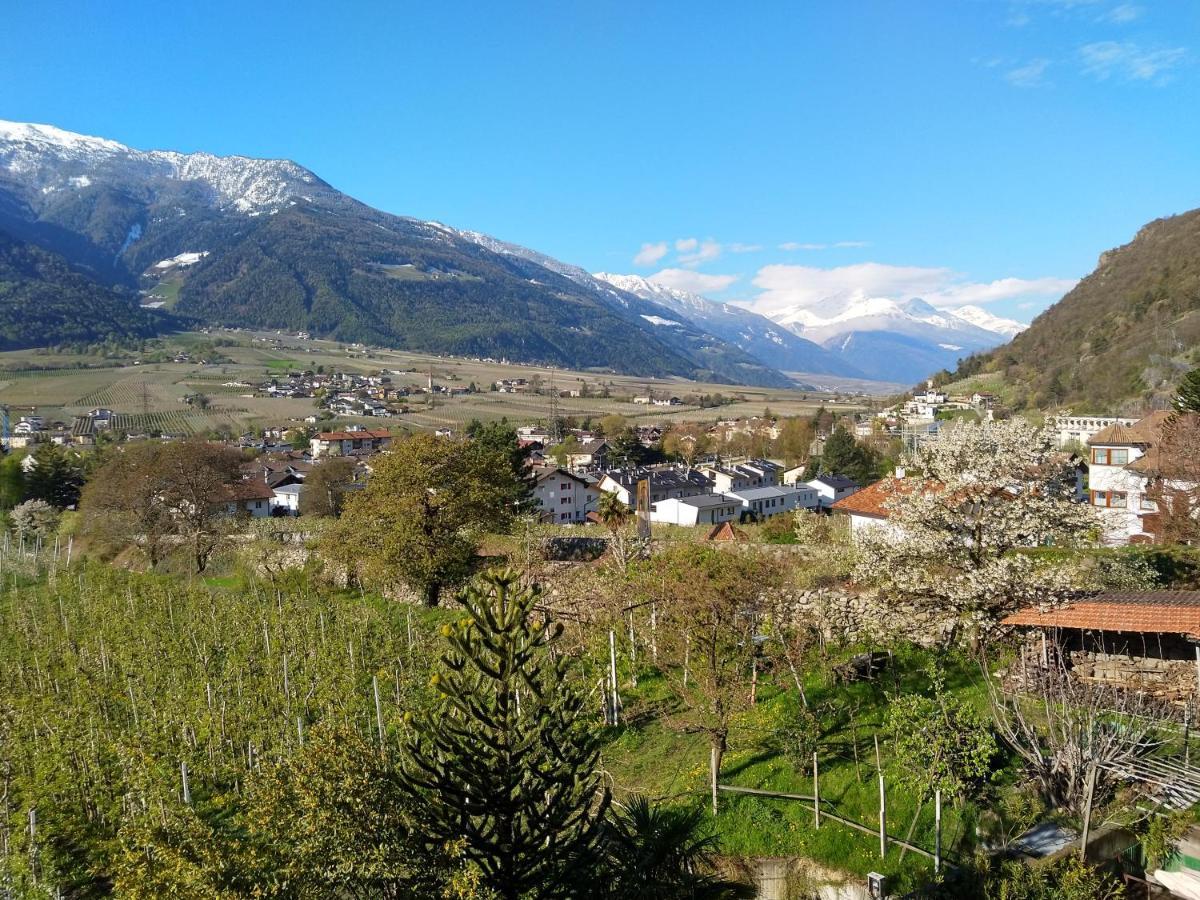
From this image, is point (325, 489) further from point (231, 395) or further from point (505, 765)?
point (231, 395)

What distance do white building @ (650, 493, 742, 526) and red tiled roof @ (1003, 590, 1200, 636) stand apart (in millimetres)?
32458

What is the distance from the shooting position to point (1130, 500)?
103 ft

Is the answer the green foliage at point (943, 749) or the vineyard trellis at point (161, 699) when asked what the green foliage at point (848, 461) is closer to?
the vineyard trellis at point (161, 699)

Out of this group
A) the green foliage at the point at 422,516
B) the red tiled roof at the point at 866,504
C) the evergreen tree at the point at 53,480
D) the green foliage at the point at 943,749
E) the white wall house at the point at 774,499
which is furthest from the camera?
the evergreen tree at the point at 53,480

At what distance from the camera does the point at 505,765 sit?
819 centimetres

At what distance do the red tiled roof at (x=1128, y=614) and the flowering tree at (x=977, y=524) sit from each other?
0.74 metres

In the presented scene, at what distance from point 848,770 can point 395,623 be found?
572 inches

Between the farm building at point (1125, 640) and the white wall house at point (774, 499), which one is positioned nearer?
the farm building at point (1125, 640)

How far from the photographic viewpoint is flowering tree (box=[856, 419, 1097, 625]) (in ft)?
48.9

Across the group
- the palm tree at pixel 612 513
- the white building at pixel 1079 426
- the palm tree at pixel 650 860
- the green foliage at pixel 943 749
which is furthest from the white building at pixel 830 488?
the palm tree at pixel 650 860

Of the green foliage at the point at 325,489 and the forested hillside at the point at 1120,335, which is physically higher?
the forested hillside at the point at 1120,335

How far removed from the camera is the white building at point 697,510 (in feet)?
156

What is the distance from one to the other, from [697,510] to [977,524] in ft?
105

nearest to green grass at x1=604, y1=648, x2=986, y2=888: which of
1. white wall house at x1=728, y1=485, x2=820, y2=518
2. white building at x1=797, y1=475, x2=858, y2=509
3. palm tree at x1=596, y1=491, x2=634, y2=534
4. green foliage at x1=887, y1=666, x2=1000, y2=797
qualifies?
green foliage at x1=887, y1=666, x2=1000, y2=797
